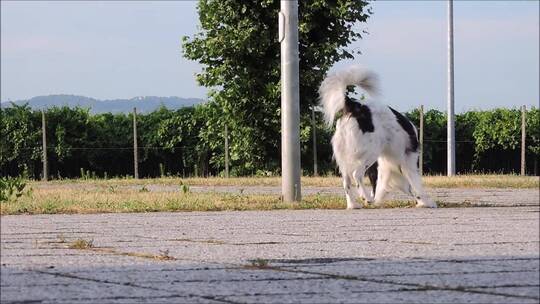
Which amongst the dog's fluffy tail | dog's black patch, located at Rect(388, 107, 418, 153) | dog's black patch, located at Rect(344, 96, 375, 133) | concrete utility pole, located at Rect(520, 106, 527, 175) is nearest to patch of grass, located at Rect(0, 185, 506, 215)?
dog's black patch, located at Rect(388, 107, 418, 153)

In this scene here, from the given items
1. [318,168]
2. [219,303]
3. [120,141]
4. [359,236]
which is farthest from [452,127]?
[219,303]

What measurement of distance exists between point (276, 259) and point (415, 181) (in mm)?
6664

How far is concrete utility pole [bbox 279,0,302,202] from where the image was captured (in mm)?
16531

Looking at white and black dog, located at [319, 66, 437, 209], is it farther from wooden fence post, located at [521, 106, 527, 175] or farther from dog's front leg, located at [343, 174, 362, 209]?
wooden fence post, located at [521, 106, 527, 175]

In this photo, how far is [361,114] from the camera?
612 inches

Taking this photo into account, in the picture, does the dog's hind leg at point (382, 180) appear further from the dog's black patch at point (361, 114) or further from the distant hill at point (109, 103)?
the distant hill at point (109, 103)

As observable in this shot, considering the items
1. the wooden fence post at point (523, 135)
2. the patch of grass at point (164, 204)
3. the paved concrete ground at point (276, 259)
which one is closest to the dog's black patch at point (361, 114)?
the patch of grass at point (164, 204)

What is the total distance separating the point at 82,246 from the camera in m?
10.4

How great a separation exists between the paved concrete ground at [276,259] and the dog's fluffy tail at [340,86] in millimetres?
2022

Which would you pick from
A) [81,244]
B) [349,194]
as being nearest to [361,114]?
[349,194]

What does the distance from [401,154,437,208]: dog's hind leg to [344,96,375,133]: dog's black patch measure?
72 cm

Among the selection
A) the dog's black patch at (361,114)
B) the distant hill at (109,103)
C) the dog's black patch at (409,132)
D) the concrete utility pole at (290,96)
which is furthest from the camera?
the distant hill at (109,103)

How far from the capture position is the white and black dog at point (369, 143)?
15539 millimetres

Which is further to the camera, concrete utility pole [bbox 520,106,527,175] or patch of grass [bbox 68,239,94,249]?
concrete utility pole [bbox 520,106,527,175]
